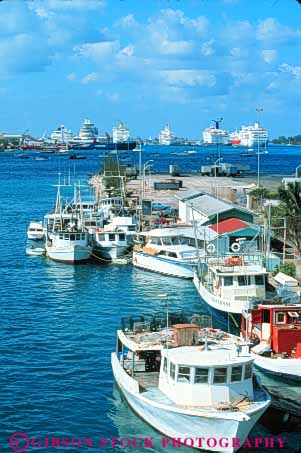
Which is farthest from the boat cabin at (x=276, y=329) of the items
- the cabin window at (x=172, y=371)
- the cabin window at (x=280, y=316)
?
the cabin window at (x=172, y=371)

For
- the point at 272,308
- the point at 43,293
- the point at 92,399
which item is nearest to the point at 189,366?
the point at 92,399

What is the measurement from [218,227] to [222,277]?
43.5ft

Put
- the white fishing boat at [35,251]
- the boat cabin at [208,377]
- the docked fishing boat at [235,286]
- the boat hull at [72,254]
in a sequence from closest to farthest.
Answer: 1. the boat cabin at [208,377]
2. the docked fishing boat at [235,286]
3. the boat hull at [72,254]
4. the white fishing boat at [35,251]

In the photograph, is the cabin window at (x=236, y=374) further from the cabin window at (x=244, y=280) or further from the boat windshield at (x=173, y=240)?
the boat windshield at (x=173, y=240)

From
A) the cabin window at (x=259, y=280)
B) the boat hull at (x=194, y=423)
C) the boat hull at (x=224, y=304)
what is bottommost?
the boat hull at (x=194, y=423)

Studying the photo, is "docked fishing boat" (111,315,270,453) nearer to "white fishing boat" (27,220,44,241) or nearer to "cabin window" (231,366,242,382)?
"cabin window" (231,366,242,382)

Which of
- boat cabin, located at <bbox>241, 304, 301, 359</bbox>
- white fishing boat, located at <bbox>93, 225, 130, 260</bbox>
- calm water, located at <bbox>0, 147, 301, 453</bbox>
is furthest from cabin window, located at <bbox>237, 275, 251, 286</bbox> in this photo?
white fishing boat, located at <bbox>93, 225, 130, 260</bbox>

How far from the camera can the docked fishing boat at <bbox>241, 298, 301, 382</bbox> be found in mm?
26203

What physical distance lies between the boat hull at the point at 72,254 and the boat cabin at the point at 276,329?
885 inches

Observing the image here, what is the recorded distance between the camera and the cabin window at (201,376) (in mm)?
21062

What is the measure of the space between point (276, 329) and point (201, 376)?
257 inches

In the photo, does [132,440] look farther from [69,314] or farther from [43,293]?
Result: [43,293]

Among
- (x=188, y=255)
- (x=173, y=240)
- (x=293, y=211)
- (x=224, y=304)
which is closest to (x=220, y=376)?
(x=224, y=304)

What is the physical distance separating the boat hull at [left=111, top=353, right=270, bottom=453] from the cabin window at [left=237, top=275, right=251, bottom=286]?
12.5 metres
